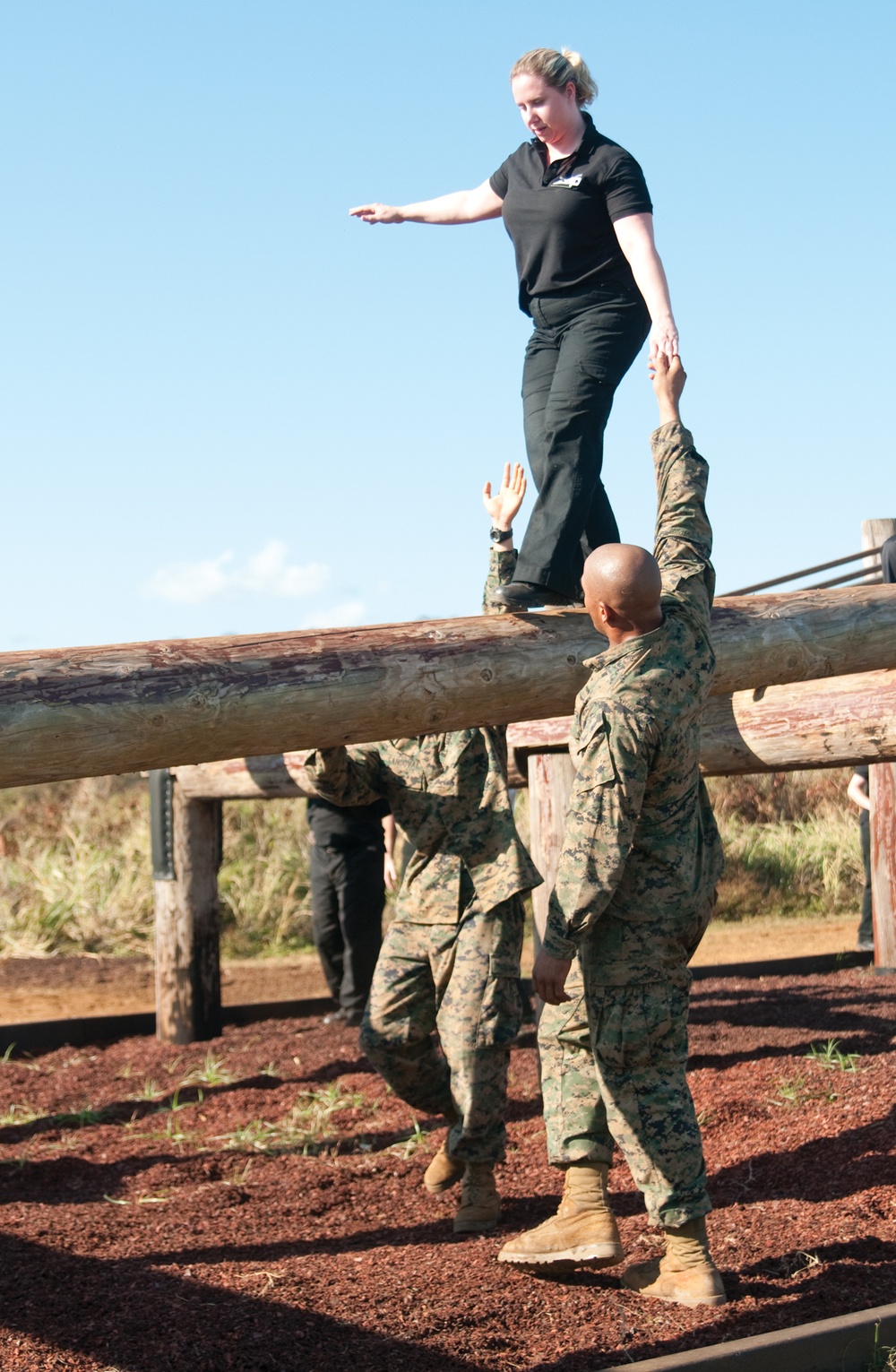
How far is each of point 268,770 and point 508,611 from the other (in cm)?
360

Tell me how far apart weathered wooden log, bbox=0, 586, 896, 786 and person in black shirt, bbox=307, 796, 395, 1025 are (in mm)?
3444

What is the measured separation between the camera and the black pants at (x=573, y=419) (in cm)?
458

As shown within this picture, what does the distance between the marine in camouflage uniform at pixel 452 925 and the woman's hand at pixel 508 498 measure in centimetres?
12

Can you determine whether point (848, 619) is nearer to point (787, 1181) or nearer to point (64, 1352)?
point (787, 1181)

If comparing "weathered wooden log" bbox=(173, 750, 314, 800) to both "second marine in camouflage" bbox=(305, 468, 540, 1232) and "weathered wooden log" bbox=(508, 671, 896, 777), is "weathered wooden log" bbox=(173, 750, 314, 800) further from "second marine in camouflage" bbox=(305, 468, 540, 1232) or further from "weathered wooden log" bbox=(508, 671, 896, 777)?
"second marine in camouflage" bbox=(305, 468, 540, 1232)

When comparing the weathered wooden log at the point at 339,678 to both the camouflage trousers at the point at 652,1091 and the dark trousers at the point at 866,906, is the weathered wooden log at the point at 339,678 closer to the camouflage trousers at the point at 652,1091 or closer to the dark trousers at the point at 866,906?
the camouflage trousers at the point at 652,1091

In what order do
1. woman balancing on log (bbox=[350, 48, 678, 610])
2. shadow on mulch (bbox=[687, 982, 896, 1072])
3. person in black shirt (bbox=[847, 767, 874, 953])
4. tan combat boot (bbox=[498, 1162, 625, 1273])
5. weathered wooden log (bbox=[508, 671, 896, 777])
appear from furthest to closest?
person in black shirt (bbox=[847, 767, 874, 953]) → shadow on mulch (bbox=[687, 982, 896, 1072]) → weathered wooden log (bbox=[508, 671, 896, 777]) → woman balancing on log (bbox=[350, 48, 678, 610]) → tan combat boot (bbox=[498, 1162, 625, 1273])

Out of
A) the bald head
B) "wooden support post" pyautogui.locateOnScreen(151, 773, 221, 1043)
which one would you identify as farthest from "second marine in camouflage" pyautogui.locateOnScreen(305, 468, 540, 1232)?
"wooden support post" pyautogui.locateOnScreen(151, 773, 221, 1043)

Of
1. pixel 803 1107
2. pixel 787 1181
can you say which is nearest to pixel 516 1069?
pixel 803 1107

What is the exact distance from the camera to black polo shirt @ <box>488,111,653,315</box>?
461 cm

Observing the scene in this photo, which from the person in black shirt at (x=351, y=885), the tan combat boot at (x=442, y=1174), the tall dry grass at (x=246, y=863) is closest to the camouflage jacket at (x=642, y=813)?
the tan combat boot at (x=442, y=1174)

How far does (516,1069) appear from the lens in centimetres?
673

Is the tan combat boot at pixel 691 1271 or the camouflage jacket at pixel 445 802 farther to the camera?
the camouflage jacket at pixel 445 802

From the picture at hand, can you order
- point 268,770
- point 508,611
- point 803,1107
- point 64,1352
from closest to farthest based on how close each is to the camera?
1. point 64,1352
2. point 508,611
3. point 803,1107
4. point 268,770
